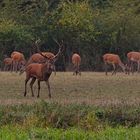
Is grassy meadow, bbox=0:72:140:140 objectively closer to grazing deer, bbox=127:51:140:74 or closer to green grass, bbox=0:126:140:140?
green grass, bbox=0:126:140:140

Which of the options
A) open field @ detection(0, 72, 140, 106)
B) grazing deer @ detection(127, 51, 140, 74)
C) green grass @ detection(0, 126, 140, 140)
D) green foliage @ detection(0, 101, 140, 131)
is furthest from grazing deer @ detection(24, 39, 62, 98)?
grazing deer @ detection(127, 51, 140, 74)

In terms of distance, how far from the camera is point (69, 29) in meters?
47.2

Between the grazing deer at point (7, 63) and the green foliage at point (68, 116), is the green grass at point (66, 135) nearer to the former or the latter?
the green foliage at point (68, 116)

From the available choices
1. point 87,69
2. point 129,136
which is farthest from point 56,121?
point 87,69

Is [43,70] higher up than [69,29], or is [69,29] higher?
[69,29]

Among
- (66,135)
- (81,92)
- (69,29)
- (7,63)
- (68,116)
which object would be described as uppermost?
(69,29)

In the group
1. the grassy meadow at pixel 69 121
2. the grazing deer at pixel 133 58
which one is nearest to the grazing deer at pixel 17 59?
the grazing deer at pixel 133 58

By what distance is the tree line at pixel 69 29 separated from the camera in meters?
46.6

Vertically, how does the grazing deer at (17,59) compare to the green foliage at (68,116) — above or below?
above

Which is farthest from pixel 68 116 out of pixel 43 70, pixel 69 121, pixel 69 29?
pixel 69 29

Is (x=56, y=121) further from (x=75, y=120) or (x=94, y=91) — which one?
(x=94, y=91)

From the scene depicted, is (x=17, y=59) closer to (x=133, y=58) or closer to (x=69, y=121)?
(x=133, y=58)

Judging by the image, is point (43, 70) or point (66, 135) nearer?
point (66, 135)

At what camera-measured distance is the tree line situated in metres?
46.6
